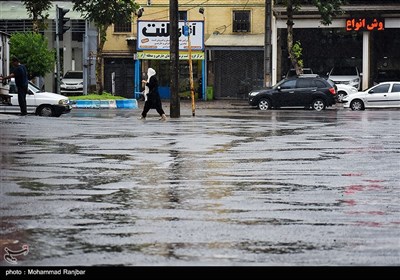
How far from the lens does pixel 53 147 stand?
2055 centimetres

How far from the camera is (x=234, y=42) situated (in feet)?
197

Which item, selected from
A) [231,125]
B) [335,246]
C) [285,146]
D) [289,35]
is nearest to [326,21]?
[289,35]

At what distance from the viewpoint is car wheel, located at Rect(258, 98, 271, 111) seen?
48875 mm

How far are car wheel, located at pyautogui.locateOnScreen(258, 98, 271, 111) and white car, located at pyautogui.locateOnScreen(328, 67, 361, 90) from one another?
8.60 metres

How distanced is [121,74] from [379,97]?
19.3 metres

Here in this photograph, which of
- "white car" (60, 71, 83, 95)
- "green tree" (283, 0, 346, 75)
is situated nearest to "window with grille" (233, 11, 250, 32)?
"green tree" (283, 0, 346, 75)

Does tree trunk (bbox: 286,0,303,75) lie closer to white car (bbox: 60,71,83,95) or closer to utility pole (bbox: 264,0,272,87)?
utility pole (bbox: 264,0,272,87)

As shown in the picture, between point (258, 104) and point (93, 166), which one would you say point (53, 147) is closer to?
point (93, 166)

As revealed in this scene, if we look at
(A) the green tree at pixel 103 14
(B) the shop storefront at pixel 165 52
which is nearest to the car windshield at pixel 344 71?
(B) the shop storefront at pixel 165 52

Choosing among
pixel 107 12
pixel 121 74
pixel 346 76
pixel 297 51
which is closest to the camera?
pixel 107 12

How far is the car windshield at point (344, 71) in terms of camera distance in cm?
5809

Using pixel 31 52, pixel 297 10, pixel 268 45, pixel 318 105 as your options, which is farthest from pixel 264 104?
pixel 31 52

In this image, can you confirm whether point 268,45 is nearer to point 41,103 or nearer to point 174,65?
point 174,65

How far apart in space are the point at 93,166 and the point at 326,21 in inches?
1566
